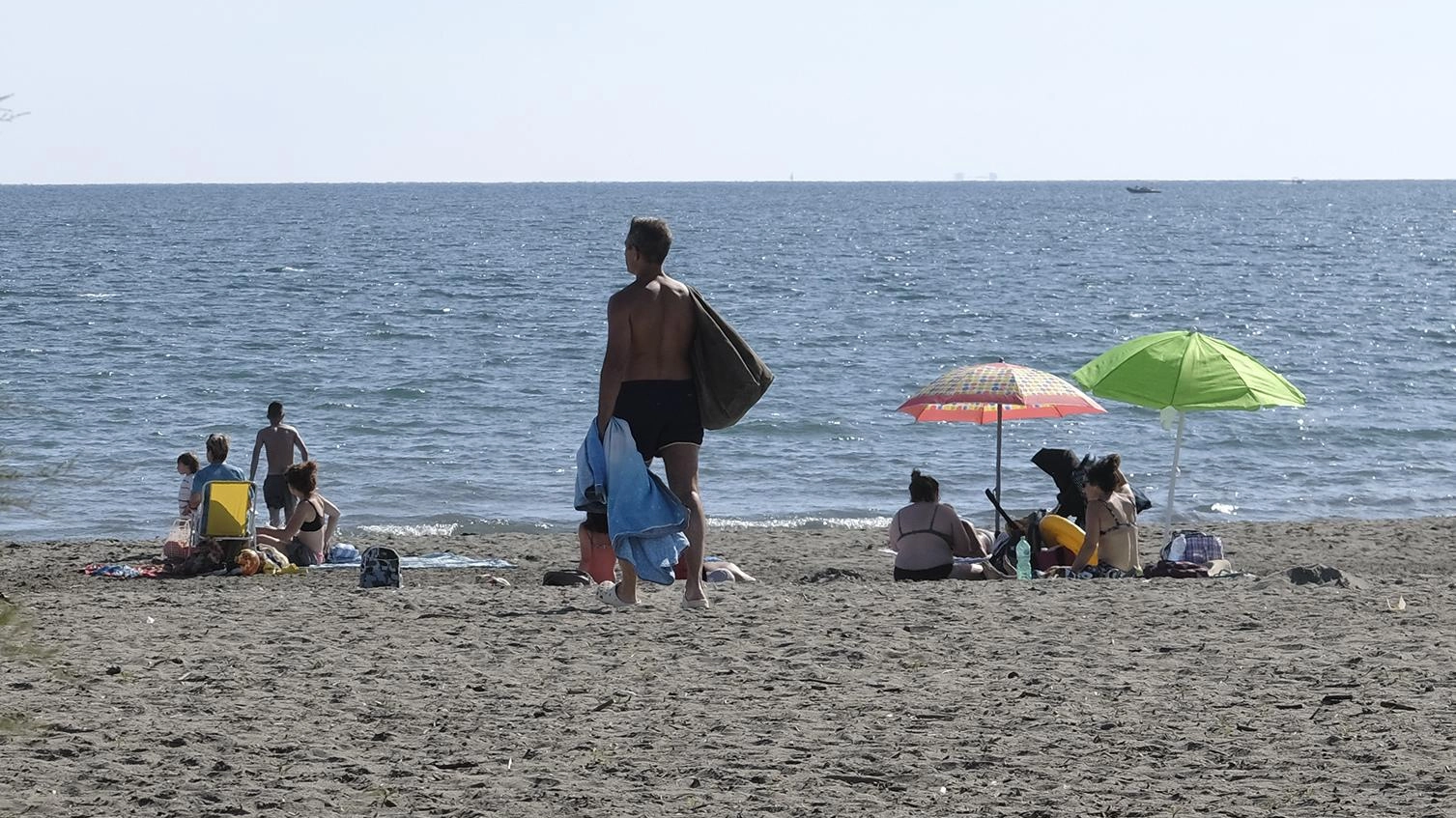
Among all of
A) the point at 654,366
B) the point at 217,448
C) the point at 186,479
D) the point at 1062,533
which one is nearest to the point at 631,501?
the point at 654,366

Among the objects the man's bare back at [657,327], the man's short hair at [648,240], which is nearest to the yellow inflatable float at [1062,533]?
the man's bare back at [657,327]

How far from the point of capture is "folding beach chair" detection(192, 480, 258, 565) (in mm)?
10438

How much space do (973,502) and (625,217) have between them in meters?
97.1

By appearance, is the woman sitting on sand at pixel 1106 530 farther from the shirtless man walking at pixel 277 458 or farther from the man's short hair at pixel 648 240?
the shirtless man walking at pixel 277 458

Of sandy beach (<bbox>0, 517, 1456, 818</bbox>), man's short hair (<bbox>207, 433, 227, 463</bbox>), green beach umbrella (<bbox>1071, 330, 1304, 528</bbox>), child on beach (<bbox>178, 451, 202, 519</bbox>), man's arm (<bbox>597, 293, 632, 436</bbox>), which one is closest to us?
sandy beach (<bbox>0, 517, 1456, 818</bbox>)

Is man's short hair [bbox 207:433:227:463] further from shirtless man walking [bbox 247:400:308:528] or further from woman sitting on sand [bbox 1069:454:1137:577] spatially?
woman sitting on sand [bbox 1069:454:1137:577]

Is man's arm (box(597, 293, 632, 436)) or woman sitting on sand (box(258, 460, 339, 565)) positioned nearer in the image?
man's arm (box(597, 293, 632, 436))

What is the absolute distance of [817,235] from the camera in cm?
8300

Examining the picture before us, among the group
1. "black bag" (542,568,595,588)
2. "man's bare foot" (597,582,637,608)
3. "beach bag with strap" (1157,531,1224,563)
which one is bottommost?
"black bag" (542,568,595,588)

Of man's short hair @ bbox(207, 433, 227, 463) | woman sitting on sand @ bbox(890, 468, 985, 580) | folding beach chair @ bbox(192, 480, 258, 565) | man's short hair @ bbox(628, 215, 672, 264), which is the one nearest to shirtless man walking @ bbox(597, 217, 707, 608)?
man's short hair @ bbox(628, 215, 672, 264)

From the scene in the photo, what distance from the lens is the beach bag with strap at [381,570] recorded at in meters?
9.07

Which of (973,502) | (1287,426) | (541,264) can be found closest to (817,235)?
(541,264)

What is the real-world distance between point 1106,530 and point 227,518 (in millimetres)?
5162

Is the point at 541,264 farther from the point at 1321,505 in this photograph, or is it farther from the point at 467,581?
the point at 467,581
